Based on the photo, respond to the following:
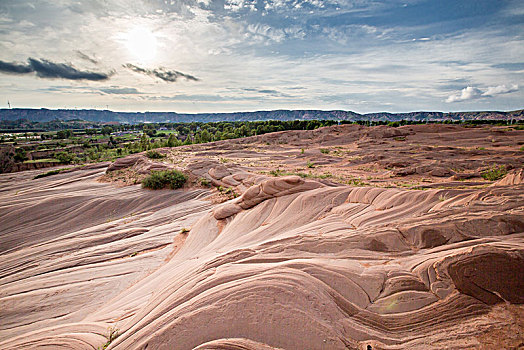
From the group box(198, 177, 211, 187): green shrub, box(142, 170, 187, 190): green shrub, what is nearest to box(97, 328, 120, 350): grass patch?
box(142, 170, 187, 190): green shrub

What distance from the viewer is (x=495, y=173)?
2066 cm

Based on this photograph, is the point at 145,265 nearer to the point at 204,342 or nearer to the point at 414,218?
the point at 204,342

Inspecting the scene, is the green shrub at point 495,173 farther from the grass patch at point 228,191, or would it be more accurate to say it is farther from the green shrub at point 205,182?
the green shrub at point 205,182

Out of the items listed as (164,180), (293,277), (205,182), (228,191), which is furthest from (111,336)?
(205,182)

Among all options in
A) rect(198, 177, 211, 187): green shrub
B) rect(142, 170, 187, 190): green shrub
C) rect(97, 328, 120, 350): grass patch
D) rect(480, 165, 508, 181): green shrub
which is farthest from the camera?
rect(198, 177, 211, 187): green shrub

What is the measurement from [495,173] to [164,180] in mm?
28914

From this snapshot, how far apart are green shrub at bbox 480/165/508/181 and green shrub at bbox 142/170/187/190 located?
25885 millimetres

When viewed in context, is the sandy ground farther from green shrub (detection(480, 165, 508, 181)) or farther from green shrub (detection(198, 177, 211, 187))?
green shrub (detection(480, 165, 508, 181))

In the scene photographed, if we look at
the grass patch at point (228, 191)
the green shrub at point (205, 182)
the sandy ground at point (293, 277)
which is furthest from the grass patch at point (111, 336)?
the green shrub at point (205, 182)

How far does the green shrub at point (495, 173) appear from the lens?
19472 mm

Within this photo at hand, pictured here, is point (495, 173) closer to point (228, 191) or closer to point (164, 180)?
point (228, 191)

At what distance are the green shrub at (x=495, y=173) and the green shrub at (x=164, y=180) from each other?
2588cm

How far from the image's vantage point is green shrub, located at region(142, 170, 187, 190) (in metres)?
22.1

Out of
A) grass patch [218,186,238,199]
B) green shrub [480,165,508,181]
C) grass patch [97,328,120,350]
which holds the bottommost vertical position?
grass patch [218,186,238,199]
